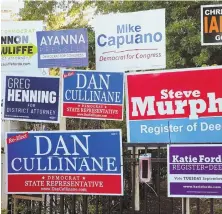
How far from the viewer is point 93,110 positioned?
445cm

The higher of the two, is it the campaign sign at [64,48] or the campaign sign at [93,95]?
the campaign sign at [64,48]

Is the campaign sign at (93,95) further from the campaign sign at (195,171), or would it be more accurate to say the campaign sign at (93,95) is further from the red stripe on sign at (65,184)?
the campaign sign at (195,171)

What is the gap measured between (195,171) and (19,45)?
10.4 ft

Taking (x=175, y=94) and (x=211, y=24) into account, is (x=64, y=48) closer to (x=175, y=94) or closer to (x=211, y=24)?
(x=175, y=94)

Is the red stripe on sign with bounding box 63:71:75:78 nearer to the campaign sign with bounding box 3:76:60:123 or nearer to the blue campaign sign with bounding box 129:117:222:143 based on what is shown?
the campaign sign with bounding box 3:76:60:123

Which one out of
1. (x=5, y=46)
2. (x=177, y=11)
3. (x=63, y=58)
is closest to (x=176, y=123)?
(x=63, y=58)

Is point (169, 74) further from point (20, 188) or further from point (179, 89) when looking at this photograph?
point (20, 188)

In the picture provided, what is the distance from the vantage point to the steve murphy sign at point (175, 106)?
12.9ft

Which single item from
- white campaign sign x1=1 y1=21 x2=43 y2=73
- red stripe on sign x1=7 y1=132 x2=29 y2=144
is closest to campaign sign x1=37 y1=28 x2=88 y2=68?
white campaign sign x1=1 y1=21 x2=43 y2=73

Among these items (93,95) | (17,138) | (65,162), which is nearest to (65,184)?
(65,162)

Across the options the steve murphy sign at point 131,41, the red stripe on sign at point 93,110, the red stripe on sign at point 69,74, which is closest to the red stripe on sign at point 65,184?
the red stripe on sign at point 93,110

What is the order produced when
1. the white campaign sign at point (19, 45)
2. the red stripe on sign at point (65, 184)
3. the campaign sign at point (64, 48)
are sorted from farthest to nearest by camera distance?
1. the white campaign sign at point (19, 45)
2. the campaign sign at point (64, 48)
3. the red stripe on sign at point (65, 184)

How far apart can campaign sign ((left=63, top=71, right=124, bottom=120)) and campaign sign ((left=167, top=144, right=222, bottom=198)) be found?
83 cm

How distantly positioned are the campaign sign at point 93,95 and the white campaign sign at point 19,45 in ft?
4.60
